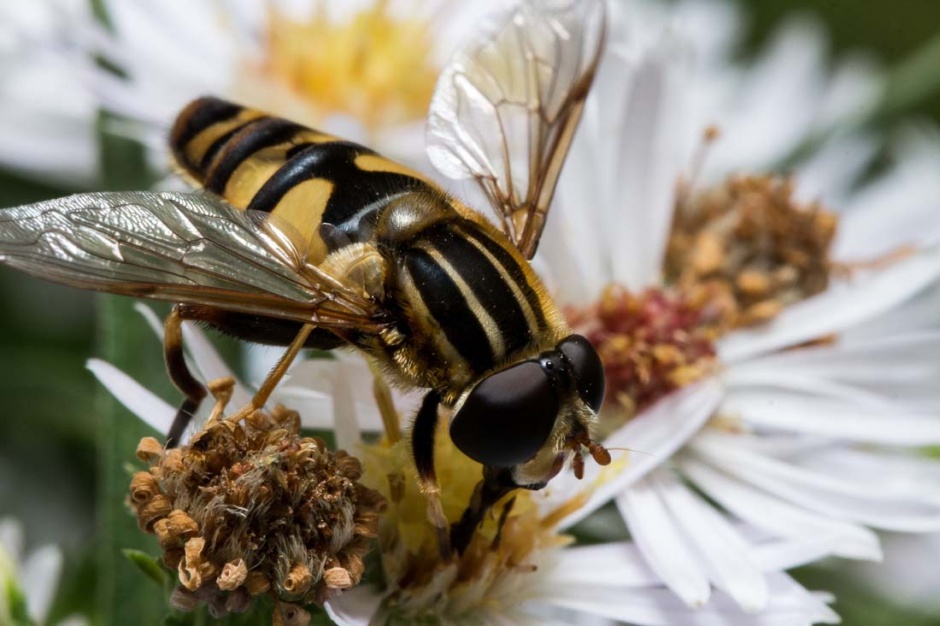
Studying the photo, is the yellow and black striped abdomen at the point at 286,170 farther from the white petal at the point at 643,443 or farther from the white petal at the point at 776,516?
the white petal at the point at 776,516

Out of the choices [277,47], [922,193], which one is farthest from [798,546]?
[277,47]

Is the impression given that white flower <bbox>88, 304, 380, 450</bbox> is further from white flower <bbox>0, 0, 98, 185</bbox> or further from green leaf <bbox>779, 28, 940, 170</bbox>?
green leaf <bbox>779, 28, 940, 170</bbox>

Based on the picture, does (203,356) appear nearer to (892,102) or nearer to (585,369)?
(585,369)

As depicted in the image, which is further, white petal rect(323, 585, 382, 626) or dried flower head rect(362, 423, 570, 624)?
dried flower head rect(362, 423, 570, 624)

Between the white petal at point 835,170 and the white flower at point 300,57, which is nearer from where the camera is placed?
the white flower at point 300,57

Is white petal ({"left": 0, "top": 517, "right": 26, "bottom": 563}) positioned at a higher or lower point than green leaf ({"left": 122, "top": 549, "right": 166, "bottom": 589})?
lower

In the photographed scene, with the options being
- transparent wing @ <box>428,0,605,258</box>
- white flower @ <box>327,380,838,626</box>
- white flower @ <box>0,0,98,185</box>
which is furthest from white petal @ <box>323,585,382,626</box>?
white flower @ <box>0,0,98,185</box>

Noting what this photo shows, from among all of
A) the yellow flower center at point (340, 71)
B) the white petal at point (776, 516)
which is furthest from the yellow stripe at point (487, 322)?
the yellow flower center at point (340, 71)
